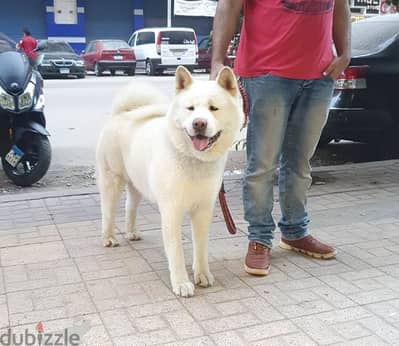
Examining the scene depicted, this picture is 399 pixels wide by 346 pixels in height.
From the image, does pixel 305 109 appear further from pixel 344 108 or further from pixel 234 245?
pixel 344 108

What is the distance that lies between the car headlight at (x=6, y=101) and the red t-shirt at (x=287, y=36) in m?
3.19

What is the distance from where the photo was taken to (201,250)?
137 inches

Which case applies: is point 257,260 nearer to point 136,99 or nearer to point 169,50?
point 136,99

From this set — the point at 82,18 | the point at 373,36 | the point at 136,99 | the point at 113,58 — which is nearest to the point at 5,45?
the point at 136,99

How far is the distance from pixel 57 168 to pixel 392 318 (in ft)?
16.8

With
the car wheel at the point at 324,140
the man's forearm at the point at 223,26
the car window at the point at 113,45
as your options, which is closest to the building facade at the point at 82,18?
the car window at the point at 113,45

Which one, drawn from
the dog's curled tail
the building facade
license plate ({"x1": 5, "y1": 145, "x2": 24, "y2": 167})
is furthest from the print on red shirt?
the building facade

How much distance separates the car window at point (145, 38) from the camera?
81.1 feet

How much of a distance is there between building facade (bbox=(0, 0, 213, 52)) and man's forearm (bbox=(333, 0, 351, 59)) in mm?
29648

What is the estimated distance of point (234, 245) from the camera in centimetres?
418

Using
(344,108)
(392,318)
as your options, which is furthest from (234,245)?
(344,108)

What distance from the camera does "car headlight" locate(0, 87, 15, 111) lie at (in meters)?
5.78

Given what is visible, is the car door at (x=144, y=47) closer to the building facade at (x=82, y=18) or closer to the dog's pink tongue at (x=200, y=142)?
the building facade at (x=82, y=18)

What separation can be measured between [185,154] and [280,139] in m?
0.75
